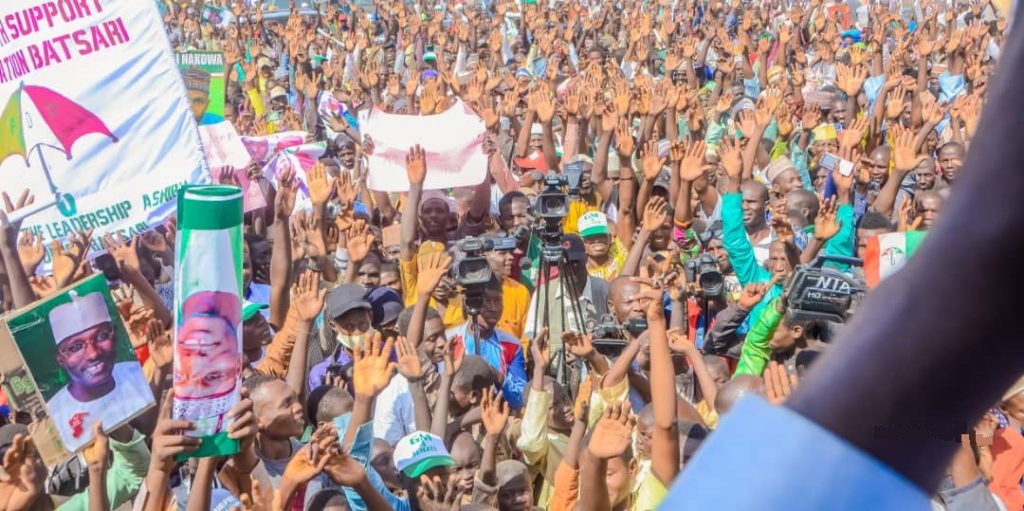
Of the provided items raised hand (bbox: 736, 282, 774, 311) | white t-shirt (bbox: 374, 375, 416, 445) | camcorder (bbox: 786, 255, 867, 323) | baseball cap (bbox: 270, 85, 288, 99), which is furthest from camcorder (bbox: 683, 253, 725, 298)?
baseball cap (bbox: 270, 85, 288, 99)

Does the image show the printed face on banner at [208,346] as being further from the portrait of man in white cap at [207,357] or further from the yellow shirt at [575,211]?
the yellow shirt at [575,211]

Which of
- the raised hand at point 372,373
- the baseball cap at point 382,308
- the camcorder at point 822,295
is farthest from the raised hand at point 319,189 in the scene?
the camcorder at point 822,295

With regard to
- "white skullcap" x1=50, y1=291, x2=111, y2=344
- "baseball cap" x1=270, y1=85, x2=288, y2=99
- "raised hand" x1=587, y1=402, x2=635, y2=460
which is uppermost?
"white skullcap" x1=50, y1=291, x2=111, y2=344

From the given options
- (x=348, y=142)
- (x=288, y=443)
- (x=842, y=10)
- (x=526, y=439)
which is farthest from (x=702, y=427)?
(x=842, y=10)

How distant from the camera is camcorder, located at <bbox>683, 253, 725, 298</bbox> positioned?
502 cm

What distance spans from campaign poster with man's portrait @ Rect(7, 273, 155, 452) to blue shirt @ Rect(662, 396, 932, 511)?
274 centimetres

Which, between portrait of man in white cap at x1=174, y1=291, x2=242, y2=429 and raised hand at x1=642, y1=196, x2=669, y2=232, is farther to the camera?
raised hand at x1=642, y1=196, x2=669, y2=232

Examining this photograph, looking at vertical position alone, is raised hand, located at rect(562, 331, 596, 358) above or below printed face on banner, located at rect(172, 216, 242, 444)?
below

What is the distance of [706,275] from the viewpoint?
502cm

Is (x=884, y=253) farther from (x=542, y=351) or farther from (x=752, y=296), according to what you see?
(x=542, y=351)

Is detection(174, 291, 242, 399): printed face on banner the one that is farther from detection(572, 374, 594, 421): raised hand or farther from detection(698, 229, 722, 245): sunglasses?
detection(698, 229, 722, 245): sunglasses

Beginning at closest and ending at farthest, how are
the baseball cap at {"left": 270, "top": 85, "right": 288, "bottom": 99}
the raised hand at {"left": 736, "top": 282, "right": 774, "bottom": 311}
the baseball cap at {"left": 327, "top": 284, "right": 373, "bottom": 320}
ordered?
1. the raised hand at {"left": 736, "top": 282, "right": 774, "bottom": 311}
2. the baseball cap at {"left": 327, "top": 284, "right": 373, "bottom": 320}
3. the baseball cap at {"left": 270, "top": 85, "right": 288, "bottom": 99}

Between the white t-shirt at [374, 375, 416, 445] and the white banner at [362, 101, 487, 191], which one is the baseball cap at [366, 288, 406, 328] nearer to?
the white t-shirt at [374, 375, 416, 445]

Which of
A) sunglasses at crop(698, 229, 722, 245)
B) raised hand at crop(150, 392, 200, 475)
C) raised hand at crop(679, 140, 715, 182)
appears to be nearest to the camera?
raised hand at crop(150, 392, 200, 475)
